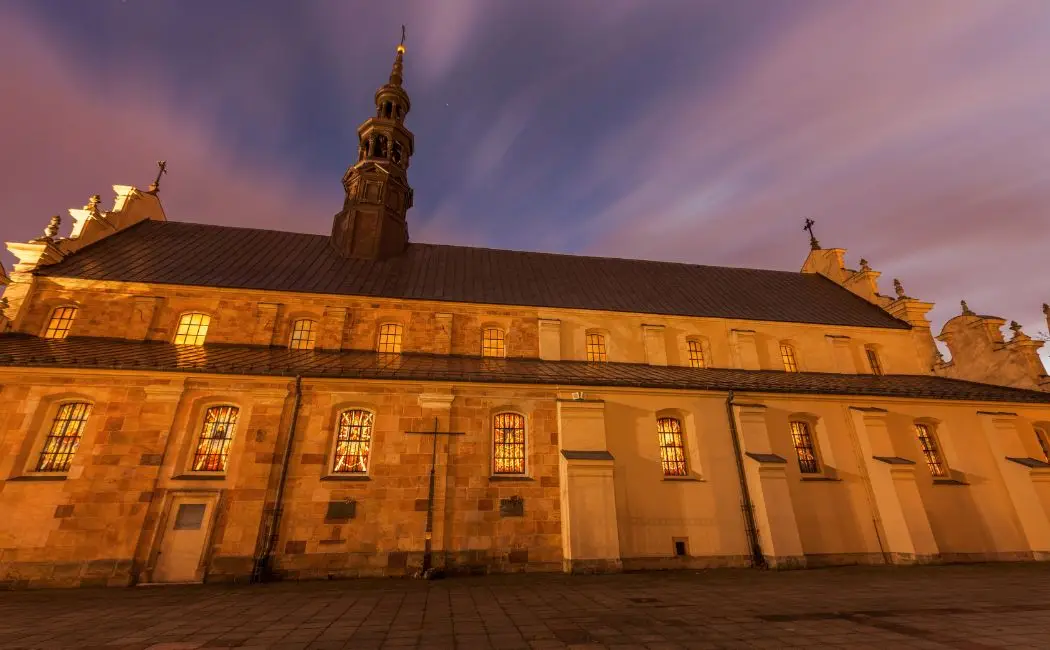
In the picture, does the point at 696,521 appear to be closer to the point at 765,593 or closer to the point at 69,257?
the point at 765,593

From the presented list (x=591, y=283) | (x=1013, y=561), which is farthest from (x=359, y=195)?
(x=1013, y=561)

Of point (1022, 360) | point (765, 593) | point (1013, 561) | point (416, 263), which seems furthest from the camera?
point (416, 263)

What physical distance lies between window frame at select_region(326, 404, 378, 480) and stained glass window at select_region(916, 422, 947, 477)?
22830mm

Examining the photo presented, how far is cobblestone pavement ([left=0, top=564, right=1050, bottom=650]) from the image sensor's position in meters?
6.81

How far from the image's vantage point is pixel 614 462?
49.5ft

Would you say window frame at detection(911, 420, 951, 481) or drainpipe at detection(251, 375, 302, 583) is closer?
drainpipe at detection(251, 375, 302, 583)

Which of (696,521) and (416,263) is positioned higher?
(416,263)

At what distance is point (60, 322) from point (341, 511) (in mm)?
14658

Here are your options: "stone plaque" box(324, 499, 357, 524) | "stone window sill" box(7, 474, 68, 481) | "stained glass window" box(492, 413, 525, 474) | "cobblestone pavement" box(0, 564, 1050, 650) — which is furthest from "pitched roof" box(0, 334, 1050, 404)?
"cobblestone pavement" box(0, 564, 1050, 650)

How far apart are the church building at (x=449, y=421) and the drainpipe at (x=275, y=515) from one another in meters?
0.09

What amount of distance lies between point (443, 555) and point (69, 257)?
20739 mm

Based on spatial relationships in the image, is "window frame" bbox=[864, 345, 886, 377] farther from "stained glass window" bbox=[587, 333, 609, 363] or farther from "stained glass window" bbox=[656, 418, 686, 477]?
"stained glass window" bbox=[587, 333, 609, 363]

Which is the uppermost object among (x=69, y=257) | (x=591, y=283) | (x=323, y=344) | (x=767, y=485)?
(x=591, y=283)

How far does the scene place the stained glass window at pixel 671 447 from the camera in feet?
53.2
